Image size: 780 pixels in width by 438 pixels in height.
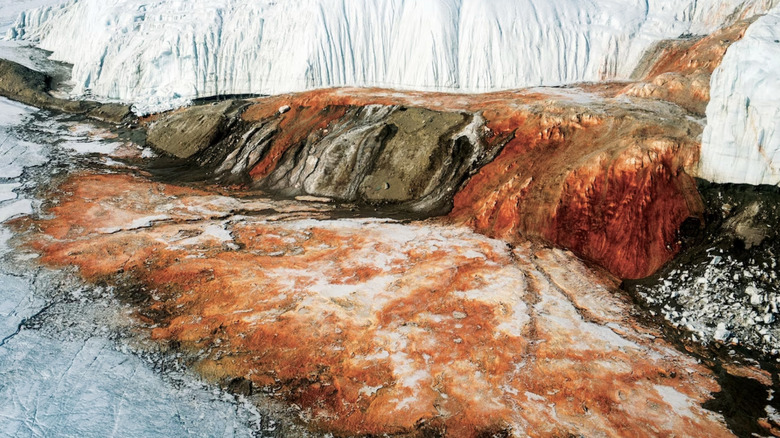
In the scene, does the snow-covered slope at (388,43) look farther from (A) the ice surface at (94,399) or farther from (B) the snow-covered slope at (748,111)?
(A) the ice surface at (94,399)

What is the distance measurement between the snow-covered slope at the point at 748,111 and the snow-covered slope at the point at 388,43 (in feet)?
50.8

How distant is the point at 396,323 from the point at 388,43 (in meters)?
23.1

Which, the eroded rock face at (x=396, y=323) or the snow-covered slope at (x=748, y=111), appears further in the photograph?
the snow-covered slope at (x=748, y=111)

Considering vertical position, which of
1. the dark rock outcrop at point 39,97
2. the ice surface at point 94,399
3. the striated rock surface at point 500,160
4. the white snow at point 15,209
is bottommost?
the ice surface at point 94,399

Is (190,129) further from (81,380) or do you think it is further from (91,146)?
(81,380)

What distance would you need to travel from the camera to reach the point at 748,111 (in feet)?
42.2

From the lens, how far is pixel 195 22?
104ft

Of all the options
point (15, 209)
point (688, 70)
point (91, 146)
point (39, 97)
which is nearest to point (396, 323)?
point (15, 209)

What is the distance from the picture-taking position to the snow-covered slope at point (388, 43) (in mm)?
28531

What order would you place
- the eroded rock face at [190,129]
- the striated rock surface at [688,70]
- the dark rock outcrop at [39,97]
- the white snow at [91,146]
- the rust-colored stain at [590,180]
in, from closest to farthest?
the rust-colored stain at [590,180] → the striated rock surface at [688,70] → the eroded rock face at [190,129] → the white snow at [91,146] → the dark rock outcrop at [39,97]

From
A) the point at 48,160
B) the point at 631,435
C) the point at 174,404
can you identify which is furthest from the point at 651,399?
the point at 48,160

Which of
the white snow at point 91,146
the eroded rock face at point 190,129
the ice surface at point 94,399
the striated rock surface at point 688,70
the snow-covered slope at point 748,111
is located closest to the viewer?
the ice surface at point 94,399

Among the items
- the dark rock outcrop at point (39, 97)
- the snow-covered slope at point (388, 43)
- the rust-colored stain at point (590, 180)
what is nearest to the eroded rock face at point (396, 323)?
the rust-colored stain at point (590, 180)

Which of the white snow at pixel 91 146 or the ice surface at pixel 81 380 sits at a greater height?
the white snow at pixel 91 146
